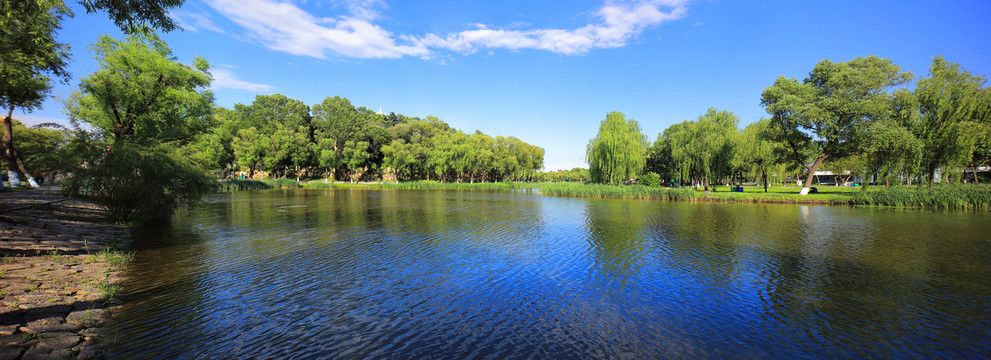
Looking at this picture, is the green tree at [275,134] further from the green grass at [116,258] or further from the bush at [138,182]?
the green grass at [116,258]

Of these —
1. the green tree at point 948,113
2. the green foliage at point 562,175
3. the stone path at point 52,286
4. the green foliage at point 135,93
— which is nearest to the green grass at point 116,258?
→ the stone path at point 52,286

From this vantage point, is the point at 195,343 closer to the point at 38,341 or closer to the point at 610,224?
the point at 38,341

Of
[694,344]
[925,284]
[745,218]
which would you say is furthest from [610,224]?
[694,344]

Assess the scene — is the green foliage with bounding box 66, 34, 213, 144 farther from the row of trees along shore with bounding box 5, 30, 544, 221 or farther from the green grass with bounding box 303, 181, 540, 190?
the green grass with bounding box 303, 181, 540, 190

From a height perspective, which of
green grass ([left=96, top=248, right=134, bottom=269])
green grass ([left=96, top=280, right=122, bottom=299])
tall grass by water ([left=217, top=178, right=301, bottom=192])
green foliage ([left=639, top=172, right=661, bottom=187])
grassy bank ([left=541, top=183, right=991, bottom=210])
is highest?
green foliage ([left=639, top=172, right=661, bottom=187])

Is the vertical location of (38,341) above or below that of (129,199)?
below

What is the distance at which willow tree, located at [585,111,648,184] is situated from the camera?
47656 mm

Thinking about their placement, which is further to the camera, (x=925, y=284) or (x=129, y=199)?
(x=129, y=199)

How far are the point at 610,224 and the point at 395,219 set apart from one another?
1366 centimetres

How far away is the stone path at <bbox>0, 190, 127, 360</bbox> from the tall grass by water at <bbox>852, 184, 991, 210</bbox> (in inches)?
1841

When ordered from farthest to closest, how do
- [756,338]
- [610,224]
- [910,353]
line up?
[610,224] → [756,338] → [910,353]

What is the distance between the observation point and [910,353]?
19.4 ft

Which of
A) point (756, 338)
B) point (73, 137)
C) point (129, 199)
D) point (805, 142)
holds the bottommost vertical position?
point (756, 338)

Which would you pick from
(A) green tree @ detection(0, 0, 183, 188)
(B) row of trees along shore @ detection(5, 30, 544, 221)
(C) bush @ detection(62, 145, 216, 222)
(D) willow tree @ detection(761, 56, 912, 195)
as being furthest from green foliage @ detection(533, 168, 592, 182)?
(A) green tree @ detection(0, 0, 183, 188)
